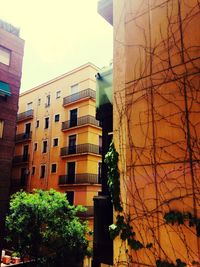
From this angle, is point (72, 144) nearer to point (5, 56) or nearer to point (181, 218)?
point (5, 56)

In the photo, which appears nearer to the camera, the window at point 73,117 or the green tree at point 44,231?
the green tree at point 44,231

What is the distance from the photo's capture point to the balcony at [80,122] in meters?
25.3

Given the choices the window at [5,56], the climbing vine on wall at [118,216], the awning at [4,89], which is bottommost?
the climbing vine on wall at [118,216]

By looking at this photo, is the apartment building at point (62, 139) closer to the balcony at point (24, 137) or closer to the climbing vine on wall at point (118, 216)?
the balcony at point (24, 137)

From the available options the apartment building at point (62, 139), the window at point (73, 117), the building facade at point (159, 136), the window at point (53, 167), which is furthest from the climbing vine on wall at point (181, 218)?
the window at point (53, 167)

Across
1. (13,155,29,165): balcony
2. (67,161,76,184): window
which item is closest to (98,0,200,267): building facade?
(67,161,76,184): window

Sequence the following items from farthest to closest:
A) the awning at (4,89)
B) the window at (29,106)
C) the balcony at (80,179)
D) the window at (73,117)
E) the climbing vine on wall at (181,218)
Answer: the window at (29,106) → the window at (73,117) → the balcony at (80,179) → the awning at (4,89) → the climbing vine on wall at (181,218)

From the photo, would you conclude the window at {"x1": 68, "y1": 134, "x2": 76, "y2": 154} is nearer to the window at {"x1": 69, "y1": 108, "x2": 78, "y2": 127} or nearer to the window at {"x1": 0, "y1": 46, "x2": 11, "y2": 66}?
the window at {"x1": 69, "y1": 108, "x2": 78, "y2": 127}

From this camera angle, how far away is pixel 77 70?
27406 millimetres

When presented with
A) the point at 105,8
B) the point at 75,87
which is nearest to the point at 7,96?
the point at 75,87

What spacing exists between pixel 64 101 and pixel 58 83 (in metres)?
2.97

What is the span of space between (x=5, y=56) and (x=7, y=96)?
285cm

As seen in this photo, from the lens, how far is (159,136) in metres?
3.82

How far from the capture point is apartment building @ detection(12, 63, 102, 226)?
2459 centimetres
